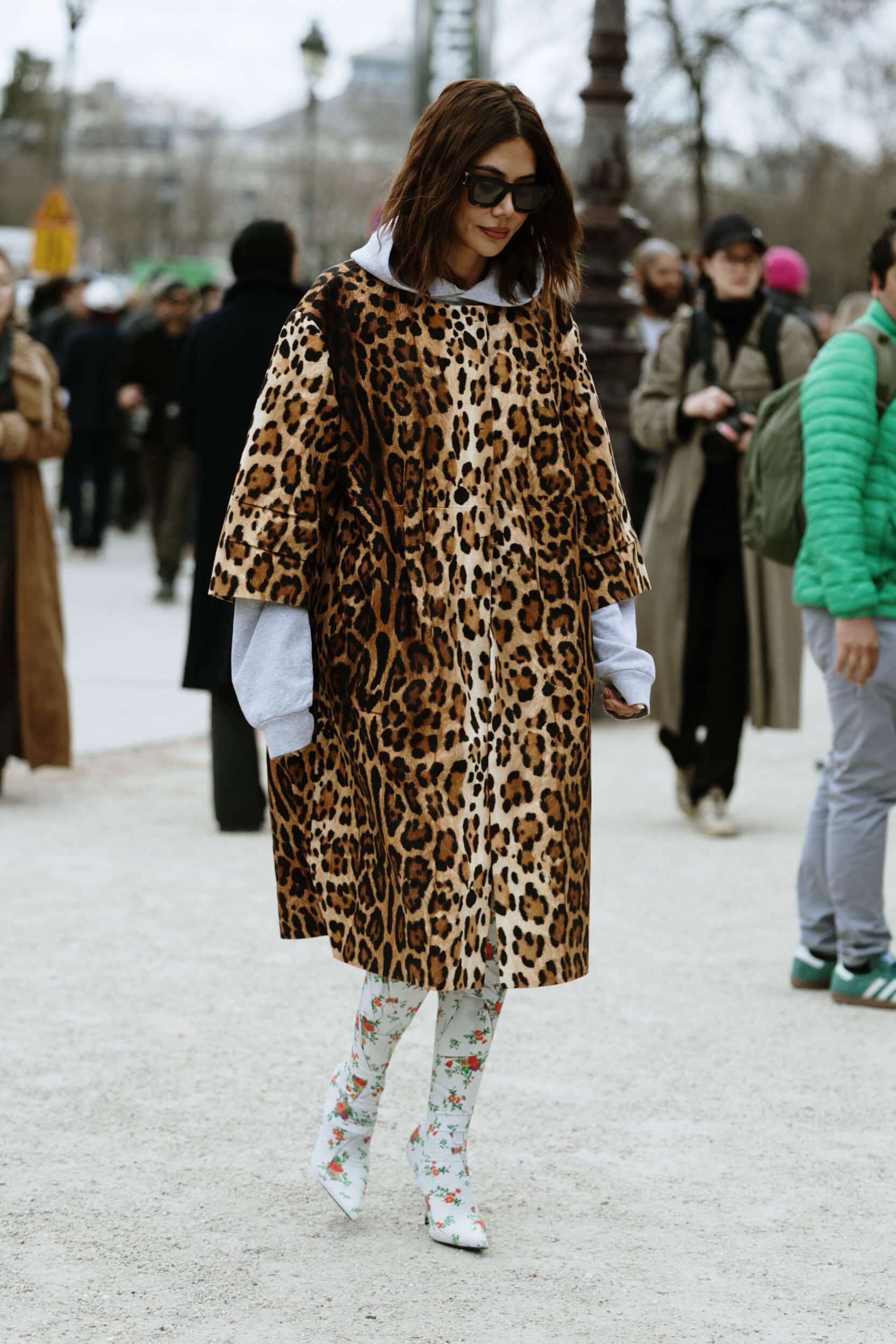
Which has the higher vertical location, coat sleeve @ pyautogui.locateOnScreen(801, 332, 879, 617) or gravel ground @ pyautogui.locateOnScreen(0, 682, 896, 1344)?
coat sleeve @ pyautogui.locateOnScreen(801, 332, 879, 617)

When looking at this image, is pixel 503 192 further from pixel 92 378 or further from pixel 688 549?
pixel 92 378

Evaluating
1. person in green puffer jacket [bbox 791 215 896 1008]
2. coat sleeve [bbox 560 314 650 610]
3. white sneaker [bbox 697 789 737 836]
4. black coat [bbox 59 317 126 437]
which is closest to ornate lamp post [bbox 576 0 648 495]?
white sneaker [bbox 697 789 737 836]

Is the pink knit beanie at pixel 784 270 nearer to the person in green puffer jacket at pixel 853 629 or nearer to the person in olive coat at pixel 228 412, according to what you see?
the person in olive coat at pixel 228 412

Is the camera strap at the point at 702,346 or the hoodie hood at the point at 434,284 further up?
the hoodie hood at the point at 434,284

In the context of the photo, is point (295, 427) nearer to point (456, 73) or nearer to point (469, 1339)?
point (469, 1339)

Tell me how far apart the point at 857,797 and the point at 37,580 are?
3593mm

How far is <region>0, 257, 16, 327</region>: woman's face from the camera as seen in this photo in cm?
761

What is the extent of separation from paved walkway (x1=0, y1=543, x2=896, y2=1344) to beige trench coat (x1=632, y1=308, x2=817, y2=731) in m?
0.75

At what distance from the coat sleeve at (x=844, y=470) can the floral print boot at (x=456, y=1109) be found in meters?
1.86

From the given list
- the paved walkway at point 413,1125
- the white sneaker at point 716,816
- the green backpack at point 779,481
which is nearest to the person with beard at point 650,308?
the white sneaker at point 716,816

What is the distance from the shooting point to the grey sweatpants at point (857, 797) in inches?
211

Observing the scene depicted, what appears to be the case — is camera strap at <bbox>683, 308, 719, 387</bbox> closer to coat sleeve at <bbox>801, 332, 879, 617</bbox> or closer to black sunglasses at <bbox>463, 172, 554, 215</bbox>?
coat sleeve at <bbox>801, 332, 879, 617</bbox>

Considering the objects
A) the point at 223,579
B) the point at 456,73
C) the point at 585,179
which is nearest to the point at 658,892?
the point at 223,579

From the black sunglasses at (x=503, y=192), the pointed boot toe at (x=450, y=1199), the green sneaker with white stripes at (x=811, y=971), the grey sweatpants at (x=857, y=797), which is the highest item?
the black sunglasses at (x=503, y=192)
